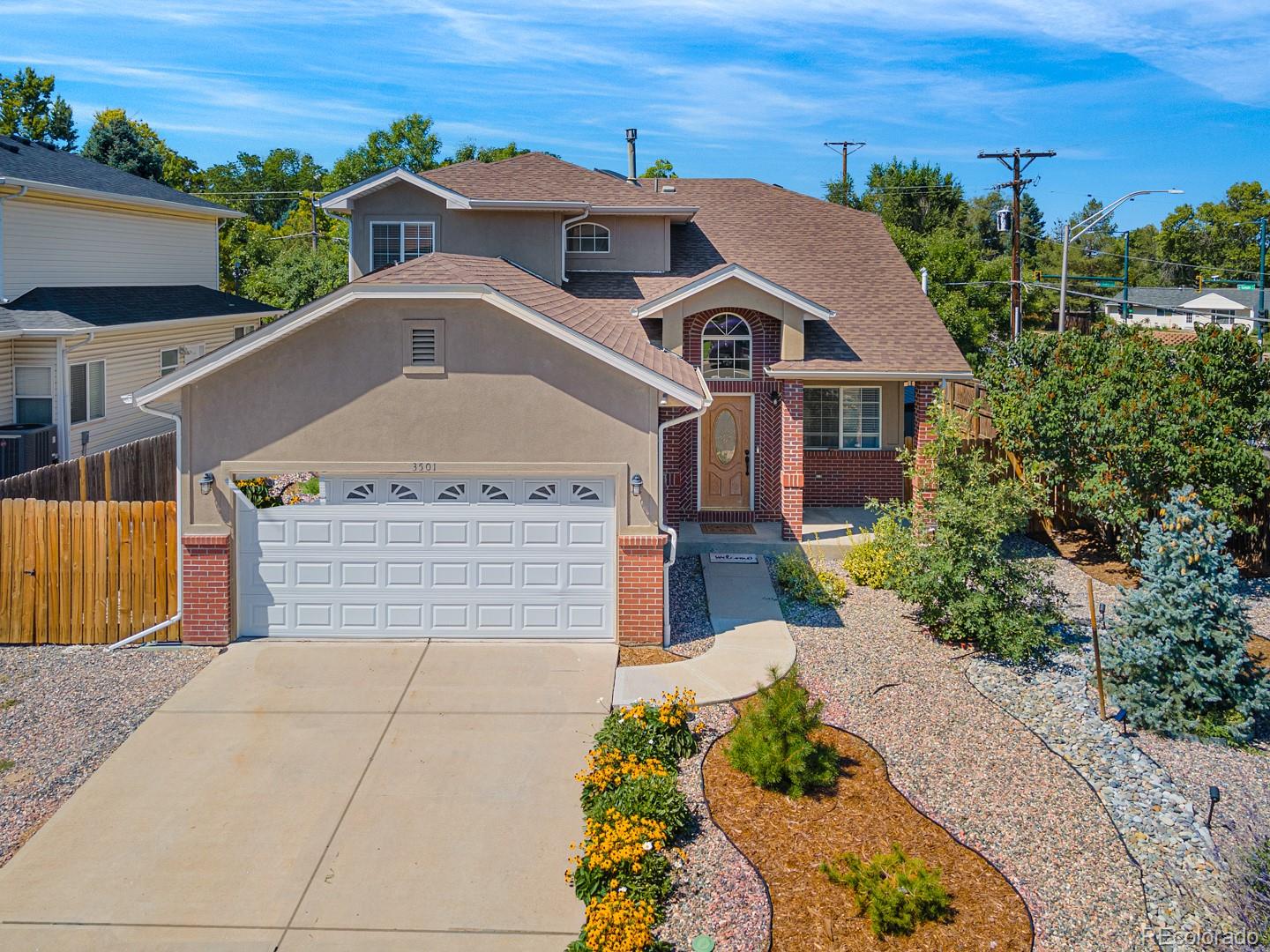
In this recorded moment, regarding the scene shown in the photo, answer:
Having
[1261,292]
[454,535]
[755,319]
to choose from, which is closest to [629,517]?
[454,535]

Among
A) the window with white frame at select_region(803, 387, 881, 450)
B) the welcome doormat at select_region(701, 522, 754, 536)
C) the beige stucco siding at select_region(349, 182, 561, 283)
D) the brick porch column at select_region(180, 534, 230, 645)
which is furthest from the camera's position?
the window with white frame at select_region(803, 387, 881, 450)

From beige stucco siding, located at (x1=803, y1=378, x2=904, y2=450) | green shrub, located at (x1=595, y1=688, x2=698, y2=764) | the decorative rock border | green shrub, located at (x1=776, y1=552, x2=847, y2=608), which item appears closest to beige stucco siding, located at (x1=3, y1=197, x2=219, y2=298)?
beige stucco siding, located at (x1=803, y1=378, x2=904, y2=450)

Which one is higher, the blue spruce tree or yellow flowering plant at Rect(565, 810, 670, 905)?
the blue spruce tree

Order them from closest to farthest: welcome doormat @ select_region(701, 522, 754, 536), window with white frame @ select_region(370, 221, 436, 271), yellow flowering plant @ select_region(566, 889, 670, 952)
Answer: yellow flowering plant @ select_region(566, 889, 670, 952) < welcome doormat @ select_region(701, 522, 754, 536) < window with white frame @ select_region(370, 221, 436, 271)

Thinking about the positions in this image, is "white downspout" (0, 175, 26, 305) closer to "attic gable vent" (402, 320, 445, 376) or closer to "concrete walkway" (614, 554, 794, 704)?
"attic gable vent" (402, 320, 445, 376)

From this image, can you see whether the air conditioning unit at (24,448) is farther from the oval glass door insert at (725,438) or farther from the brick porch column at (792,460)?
the brick porch column at (792,460)

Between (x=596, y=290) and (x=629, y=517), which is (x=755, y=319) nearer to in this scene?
(x=596, y=290)

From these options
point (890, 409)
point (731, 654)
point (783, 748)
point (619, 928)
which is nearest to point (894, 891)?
point (619, 928)
